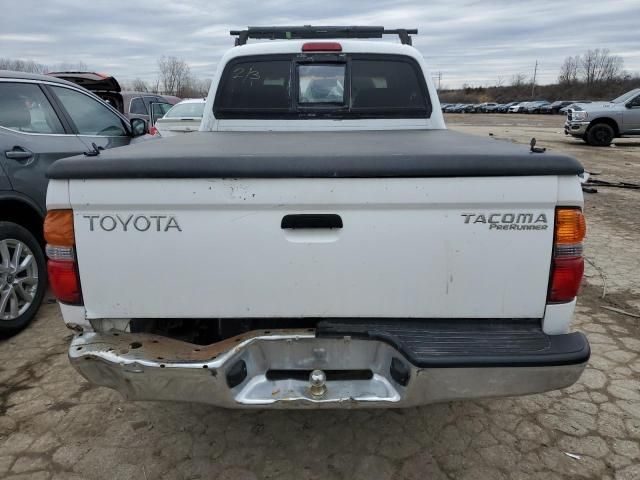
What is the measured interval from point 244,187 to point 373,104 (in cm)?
248

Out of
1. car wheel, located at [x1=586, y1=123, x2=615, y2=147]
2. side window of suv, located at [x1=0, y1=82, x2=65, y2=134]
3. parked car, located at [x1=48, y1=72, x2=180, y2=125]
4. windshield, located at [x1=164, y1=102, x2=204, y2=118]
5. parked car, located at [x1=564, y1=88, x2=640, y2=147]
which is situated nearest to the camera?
side window of suv, located at [x1=0, y1=82, x2=65, y2=134]

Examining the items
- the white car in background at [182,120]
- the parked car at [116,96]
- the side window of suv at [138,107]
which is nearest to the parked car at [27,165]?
the white car in background at [182,120]

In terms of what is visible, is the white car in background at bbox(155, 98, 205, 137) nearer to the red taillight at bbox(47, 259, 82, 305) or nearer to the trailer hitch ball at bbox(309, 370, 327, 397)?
the red taillight at bbox(47, 259, 82, 305)

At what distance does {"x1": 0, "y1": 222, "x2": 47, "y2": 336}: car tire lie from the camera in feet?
12.4

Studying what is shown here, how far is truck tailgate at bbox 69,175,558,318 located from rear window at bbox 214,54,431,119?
2299mm

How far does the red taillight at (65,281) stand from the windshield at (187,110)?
30.6 ft

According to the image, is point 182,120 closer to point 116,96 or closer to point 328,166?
point 116,96

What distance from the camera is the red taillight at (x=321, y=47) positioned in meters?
4.21

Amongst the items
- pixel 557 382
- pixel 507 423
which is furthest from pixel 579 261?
pixel 507 423

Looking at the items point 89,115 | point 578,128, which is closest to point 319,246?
point 89,115

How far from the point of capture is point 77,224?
2.06m

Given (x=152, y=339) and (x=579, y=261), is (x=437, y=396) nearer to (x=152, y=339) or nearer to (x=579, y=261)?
(x=579, y=261)

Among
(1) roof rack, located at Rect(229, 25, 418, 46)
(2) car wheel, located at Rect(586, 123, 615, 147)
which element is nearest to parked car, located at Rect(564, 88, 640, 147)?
(2) car wheel, located at Rect(586, 123, 615, 147)

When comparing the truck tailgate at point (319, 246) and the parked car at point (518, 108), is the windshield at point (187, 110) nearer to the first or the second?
the truck tailgate at point (319, 246)
